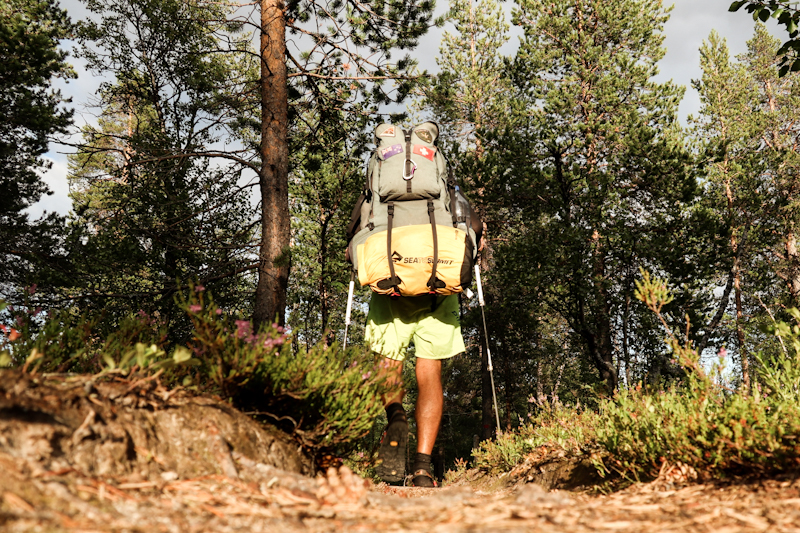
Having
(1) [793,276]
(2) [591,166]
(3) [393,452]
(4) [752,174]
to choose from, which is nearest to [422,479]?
(3) [393,452]

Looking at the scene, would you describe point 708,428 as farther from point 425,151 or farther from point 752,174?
point 752,174

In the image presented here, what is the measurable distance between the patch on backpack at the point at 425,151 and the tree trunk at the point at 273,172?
1454 millimetres

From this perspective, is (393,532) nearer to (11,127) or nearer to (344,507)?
(344,507)

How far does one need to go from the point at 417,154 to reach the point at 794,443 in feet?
9.14

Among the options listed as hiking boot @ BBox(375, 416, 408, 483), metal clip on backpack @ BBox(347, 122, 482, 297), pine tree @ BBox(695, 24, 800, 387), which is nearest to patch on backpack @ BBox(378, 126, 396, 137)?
metal clip on backpack @ BBox(347, 122, 482, 297)

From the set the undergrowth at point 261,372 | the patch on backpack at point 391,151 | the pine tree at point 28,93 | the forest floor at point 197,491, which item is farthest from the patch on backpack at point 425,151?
the pine tree at point 28,93

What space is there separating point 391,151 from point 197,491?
286cm

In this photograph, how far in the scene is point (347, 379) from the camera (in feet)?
7.79

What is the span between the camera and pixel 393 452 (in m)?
3.08

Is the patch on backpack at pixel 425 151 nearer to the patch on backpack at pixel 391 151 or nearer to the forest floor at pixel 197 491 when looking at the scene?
the patch on backpack at pixel 391 151

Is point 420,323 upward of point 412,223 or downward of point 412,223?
downward

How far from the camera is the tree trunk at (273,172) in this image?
15.4 ft

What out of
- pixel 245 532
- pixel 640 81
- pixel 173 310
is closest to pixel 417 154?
pixel 245 532

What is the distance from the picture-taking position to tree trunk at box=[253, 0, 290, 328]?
4.68 m
